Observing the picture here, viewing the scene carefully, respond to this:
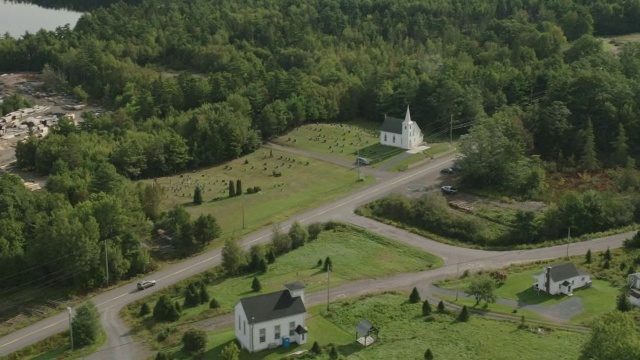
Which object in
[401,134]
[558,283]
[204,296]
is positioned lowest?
[204,296]

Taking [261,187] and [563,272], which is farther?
[261,187]

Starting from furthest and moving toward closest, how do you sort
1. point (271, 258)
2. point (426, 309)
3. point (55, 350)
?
point (271, 258), point (426, 309), point (55, 350)

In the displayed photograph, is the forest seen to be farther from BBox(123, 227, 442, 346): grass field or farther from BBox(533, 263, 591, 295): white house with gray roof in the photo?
BBox(533, 263, 591, 295): white house with gray roof

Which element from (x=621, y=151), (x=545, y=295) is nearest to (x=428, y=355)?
(x=545, y=295)

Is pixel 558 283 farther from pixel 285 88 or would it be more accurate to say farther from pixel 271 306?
pixel 285 88

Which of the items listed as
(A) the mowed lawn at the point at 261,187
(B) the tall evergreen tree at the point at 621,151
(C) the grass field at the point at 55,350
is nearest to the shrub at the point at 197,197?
(A) the mowed lawn at the point at 261,187

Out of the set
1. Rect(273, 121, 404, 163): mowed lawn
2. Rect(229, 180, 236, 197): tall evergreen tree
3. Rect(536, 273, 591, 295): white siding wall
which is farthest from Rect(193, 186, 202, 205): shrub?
Rect(536, 273, 591, 295): white siding wall

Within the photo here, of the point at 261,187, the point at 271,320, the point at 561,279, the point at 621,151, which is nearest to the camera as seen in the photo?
the point at 271,320

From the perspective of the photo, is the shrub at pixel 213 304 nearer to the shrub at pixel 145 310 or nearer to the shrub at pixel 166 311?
the shrub at pixel 166 311
